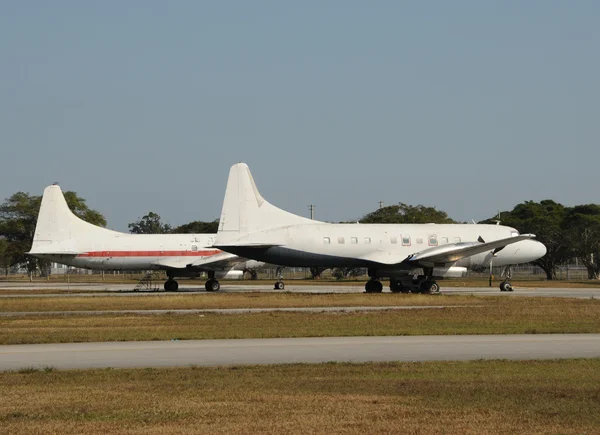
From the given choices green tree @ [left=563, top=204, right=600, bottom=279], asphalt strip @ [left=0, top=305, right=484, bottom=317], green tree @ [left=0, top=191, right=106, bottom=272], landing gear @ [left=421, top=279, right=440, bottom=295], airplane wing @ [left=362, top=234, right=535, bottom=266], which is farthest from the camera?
green tree @ [left=0, top=191, right=106, bottom=272]

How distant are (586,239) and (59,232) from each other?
67901 mm

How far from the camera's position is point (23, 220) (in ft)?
459

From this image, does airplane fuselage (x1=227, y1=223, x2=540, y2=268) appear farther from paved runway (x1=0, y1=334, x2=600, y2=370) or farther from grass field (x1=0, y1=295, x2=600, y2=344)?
paved runway (x1=0, y1=334, x2=600, y2=370)

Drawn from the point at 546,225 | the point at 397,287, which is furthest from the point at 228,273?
the point at 546,225

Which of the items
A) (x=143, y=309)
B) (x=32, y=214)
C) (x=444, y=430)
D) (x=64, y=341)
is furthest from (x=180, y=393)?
(x=32, y=214)

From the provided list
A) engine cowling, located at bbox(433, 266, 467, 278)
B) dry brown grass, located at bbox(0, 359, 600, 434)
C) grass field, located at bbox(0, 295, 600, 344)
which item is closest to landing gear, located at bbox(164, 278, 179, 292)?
engine cowling, located at bbox(433, 266, 467, 278)

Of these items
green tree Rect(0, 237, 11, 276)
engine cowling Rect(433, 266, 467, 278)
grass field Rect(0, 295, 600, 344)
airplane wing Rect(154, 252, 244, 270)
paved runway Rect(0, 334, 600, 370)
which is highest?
green tree Rect(0, 237, 11, 276)

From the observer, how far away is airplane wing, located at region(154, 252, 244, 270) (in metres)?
65.6

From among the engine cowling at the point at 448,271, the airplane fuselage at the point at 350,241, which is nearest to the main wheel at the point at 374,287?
the airplane fuselage at the point at 350,241

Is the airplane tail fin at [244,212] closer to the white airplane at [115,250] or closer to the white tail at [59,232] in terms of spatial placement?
the white airplane at [115,250]

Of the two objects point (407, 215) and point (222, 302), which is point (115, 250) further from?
point (407, 215)

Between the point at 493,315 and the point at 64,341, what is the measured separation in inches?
654

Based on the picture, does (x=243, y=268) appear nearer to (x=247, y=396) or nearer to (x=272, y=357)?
(x=272, y=357)

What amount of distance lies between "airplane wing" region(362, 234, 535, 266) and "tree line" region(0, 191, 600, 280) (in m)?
55.4
